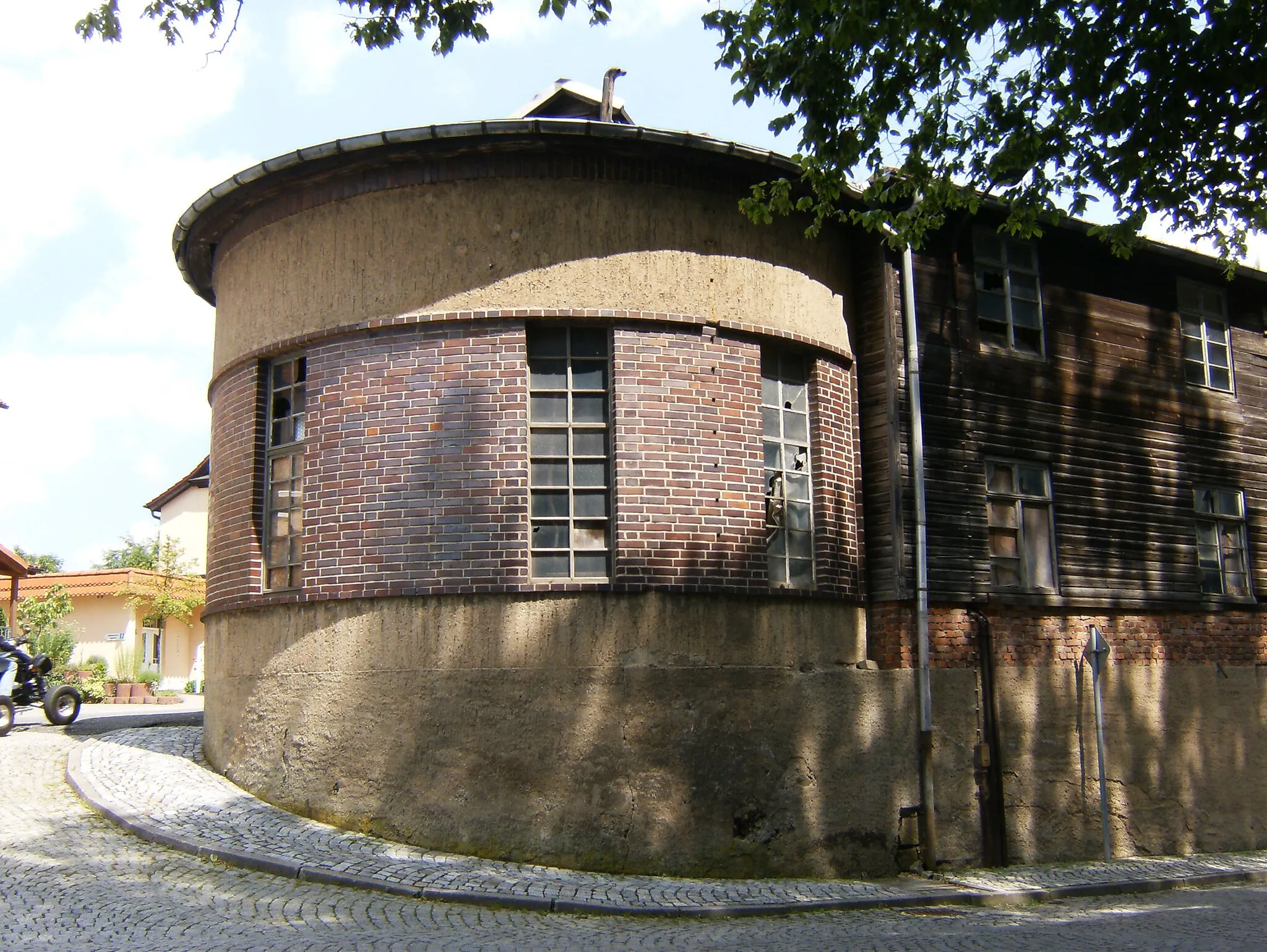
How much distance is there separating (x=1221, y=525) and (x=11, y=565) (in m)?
24.0

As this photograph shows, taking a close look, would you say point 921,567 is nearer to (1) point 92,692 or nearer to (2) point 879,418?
(2) point 879,418

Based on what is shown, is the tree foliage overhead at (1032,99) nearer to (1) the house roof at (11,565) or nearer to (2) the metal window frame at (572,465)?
(2) the metal window frame at (572,465)

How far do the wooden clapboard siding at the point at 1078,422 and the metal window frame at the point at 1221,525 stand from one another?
9cm

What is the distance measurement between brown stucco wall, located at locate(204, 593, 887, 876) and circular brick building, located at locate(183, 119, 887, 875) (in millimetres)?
25

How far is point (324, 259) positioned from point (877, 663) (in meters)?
6.92

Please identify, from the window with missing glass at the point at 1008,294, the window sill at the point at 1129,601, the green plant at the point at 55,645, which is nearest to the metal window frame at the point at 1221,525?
the window sill at the point at 1129,601

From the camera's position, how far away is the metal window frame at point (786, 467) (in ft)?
38.2

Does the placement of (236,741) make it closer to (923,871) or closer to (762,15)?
(923,871)

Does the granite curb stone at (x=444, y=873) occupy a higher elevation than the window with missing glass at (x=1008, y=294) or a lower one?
lower

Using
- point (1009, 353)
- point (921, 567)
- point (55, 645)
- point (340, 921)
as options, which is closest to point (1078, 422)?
point (1009, 353)

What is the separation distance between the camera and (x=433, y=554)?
10.7 m

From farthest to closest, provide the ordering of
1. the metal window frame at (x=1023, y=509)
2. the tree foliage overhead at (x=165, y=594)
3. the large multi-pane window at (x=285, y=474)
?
the tree foliage overhead at (x=165, y=594) < the metal window frame at (x=1023, y=509) < the large multi-pane window at (x=285, y=474)

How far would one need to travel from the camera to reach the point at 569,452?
11.1 metres

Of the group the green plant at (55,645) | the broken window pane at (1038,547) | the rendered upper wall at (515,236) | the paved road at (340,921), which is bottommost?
the paved road at (340,921)
